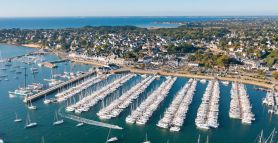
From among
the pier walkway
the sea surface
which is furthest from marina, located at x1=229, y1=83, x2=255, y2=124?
the pier walkway

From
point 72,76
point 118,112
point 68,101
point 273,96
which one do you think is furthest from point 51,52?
point 273,96

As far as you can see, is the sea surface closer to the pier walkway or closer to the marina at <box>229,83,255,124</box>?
the pier walkway

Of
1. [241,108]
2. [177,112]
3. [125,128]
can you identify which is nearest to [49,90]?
[125,128]

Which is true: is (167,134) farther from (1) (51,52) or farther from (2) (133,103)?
(1) (51,52)

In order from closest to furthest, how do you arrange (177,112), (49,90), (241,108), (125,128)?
(125,128) < (177,112) < (241,108) < (49,90)

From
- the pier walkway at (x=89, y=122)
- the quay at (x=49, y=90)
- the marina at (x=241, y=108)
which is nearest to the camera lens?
the pier walkway at (x=89, y=122)

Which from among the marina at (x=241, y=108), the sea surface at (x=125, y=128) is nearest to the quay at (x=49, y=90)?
the sea surface at (x=125, y=128)

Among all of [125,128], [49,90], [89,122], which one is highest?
[49,90]

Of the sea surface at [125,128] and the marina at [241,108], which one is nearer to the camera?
the sea surface at [125,128]

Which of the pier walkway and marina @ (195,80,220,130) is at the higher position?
marina @ (195,80,220,130)

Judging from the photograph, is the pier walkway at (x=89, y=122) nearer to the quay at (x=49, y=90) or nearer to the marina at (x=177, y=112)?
the marina at (x=177, y=112)

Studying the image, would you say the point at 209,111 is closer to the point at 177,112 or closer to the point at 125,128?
the point at 177,112
